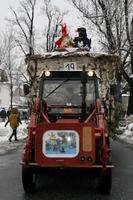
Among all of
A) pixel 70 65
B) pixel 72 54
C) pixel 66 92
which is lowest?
pixel 66 92

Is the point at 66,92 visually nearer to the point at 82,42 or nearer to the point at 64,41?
the point at 64,41

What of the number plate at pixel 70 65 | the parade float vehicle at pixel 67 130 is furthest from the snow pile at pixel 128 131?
the parade float vehicle at pixel 67 130

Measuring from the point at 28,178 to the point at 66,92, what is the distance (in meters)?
2.65

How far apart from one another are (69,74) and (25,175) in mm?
3011

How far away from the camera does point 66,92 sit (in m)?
11.7

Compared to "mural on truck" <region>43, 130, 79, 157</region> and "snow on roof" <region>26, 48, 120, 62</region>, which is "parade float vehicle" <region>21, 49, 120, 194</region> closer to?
"mural on truck" <region>43, 130, 79, 157</region>

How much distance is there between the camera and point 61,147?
9500 mm

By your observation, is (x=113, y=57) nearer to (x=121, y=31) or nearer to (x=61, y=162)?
(x=61, y=162)

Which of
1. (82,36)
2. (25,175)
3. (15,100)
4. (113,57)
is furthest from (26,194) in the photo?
(15,100)

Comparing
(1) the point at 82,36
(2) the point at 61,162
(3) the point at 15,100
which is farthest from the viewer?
(3) the point at 15,100

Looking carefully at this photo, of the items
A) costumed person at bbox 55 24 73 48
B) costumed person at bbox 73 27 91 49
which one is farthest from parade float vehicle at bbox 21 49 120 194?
costumed person at bbox 73 27 91 49

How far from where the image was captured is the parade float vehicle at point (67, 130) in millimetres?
9453

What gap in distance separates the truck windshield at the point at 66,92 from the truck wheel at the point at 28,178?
221 centimetres

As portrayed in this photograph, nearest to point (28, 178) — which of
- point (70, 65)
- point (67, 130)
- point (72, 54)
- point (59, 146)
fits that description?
point (59, 146)
